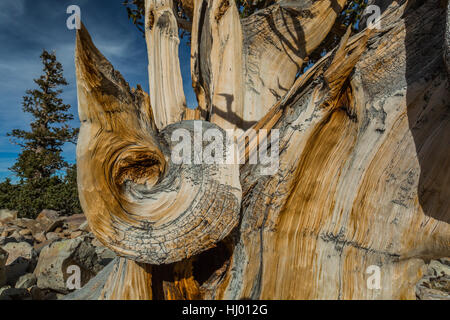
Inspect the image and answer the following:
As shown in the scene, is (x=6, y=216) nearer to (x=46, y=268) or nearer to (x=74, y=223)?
(x=74, y=223)

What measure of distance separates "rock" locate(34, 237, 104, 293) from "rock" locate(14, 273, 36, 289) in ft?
0.17

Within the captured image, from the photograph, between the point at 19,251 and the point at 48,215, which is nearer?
the point at 19,251

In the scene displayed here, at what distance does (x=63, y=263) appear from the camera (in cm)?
264

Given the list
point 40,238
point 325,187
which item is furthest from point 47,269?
point 325,187

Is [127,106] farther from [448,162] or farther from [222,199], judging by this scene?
[448,162]

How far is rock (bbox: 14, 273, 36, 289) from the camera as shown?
261 centimetres

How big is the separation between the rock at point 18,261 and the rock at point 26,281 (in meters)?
0.10

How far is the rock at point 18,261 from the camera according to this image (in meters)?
2.82

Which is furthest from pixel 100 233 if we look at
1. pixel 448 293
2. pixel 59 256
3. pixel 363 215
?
pixel 59 256

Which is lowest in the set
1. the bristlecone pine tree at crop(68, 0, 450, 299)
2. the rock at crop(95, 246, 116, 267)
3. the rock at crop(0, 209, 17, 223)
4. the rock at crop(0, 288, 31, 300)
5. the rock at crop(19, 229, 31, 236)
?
the rock at crop(95, 246, 116, 267)

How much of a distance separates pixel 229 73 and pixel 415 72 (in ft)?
3.90

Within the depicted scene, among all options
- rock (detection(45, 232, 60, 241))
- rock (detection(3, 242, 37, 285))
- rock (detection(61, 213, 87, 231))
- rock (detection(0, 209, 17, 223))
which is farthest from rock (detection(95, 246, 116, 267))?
rock (detection(0, 209, 17, 223))

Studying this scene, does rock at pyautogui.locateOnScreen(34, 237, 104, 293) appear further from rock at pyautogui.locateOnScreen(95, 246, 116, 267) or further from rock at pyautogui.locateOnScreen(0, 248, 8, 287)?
rock at pyautogui.locateOnScreen(95, 246, 116, 267)

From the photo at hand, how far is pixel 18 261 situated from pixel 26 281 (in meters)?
0.50
